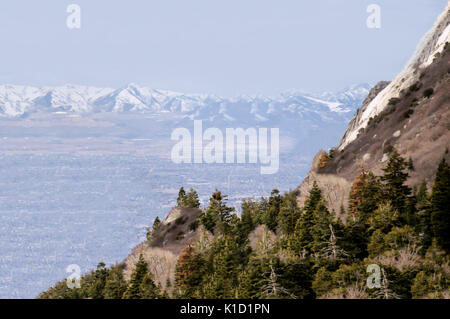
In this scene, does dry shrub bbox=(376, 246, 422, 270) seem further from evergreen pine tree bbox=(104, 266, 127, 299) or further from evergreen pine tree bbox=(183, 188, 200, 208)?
evergreen pine tree bbox=(183, 188, 200, 208)

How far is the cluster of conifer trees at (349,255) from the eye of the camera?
45344 millimetres

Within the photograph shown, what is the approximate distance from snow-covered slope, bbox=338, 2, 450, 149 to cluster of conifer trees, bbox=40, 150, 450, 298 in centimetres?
3884

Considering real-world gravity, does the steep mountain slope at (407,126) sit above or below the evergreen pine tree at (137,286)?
above

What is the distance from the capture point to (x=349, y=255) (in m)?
53.9

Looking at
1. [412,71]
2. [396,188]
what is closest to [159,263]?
[396,188]

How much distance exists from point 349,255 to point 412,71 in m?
70.4

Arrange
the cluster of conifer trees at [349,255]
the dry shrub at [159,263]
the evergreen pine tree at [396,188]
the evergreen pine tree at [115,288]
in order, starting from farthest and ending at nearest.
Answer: the dry shrub at [159,263] → the evergreen pine tree at [115,288] → the evergreen pine tree at [396,188] → the cluster of conifer trees at [349,255]

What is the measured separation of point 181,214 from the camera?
122 meters

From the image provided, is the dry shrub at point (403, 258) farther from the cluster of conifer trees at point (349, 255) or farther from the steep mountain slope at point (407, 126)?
the steep mountain slope at point (407, 126)

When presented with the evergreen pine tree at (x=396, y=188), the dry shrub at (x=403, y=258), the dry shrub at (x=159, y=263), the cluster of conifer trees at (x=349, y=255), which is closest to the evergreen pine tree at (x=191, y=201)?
the dry shrub at (x=159, y=263)

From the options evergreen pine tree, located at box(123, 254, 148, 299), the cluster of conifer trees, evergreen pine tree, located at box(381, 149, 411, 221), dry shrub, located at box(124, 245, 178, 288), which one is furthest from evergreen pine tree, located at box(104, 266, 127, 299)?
evergreen pine tree, located at box(381, 149, 411, 221)

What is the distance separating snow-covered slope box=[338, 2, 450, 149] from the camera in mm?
111062

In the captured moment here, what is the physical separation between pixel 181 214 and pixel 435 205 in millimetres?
75136
